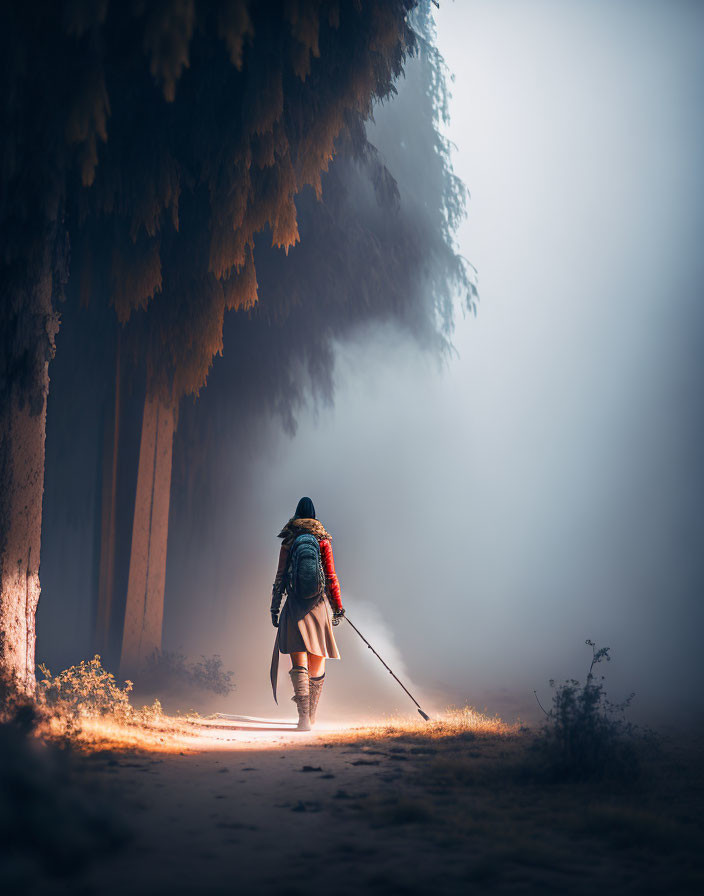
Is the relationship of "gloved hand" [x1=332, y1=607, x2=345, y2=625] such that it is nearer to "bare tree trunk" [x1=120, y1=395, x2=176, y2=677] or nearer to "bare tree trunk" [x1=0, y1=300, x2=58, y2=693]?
"bare tree trunk" [x1=0, y1=300, x2=58, y2=693]

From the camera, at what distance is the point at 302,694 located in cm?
767

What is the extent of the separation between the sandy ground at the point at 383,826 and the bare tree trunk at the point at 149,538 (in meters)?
4.79

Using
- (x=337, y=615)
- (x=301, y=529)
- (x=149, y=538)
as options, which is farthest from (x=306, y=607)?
(x=149, y=538)

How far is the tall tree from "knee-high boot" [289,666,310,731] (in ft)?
8.84

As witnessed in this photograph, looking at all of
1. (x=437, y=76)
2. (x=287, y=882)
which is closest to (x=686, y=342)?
(x=437, y=76)

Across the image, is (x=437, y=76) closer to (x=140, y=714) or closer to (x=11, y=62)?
(x=11, y=62)

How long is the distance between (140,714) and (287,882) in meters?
4.18

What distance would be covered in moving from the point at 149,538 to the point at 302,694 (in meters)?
3.50

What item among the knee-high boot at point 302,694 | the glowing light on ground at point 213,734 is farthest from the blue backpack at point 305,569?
the glowing light on ground at point 213,734

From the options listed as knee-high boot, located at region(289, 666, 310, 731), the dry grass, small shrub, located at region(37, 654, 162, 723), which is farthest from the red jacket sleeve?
small shrub, located at region(37, 654, 162, 723)

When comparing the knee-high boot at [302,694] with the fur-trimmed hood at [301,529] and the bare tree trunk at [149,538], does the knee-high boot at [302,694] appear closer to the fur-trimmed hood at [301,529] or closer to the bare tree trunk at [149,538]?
the fur-trimmed hood at [301,529]

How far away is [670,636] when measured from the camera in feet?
71.9

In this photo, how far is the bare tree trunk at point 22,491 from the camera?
18.7 ft

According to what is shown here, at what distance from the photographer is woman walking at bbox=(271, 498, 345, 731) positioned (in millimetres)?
7649
